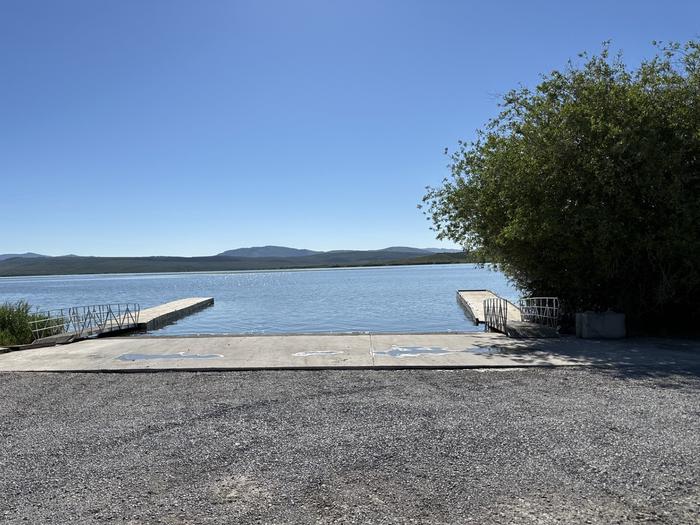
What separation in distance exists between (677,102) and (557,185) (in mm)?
3578

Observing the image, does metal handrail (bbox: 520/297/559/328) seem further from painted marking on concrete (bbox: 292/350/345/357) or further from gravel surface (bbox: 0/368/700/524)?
gravel surface (bbox: 0/368/700/524)

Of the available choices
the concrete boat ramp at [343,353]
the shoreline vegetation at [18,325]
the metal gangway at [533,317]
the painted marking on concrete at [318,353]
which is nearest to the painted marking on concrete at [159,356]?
the concrete boat ramp at [343,353]

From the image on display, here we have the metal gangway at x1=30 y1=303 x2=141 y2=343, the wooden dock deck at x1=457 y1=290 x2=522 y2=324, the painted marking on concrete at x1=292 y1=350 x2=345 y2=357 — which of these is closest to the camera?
the painted marking on concrete at x1=292 y1=350 x2=345 y2=357

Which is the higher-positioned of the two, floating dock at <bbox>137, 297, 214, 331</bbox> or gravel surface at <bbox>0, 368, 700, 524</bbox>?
gravel surface at <bbox>0, 368, 700, 524</bbox>

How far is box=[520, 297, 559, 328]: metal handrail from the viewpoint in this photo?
1714 cm

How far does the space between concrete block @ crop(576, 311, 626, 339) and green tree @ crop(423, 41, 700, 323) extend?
1.35 meters

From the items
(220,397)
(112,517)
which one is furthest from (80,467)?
(220,397)

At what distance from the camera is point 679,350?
12.2m

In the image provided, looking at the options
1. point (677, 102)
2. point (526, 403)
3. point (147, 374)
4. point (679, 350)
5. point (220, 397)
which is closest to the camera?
point (526, 403)

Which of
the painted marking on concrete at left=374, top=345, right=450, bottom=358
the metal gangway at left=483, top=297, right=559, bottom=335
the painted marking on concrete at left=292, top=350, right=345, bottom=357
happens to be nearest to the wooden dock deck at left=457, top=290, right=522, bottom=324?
the metal gangway at left=483, top=297, right=559, bottom=335

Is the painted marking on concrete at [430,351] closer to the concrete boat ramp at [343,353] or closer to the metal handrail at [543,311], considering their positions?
the concrete boat ramp at [343,353]

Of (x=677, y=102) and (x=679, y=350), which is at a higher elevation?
(x=677, y=102)

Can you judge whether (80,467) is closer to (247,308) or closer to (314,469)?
(314,469)

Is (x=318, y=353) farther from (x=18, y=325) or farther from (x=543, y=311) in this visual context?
(x=18, y=325)
